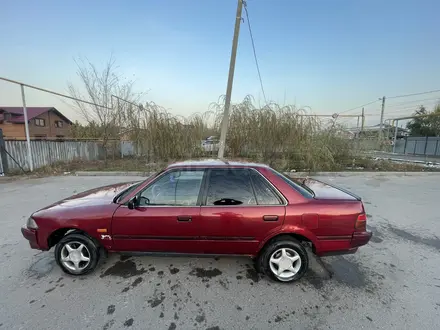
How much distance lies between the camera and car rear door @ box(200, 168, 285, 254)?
238cm

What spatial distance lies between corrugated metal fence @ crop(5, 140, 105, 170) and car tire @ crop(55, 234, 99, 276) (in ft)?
33.9

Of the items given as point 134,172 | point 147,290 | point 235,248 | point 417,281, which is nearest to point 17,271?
point 147,290

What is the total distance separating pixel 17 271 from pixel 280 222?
11.4 ft

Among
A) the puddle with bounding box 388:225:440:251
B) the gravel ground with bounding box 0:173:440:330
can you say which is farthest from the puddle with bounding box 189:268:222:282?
the puddle with bounding box 388:225:440:251

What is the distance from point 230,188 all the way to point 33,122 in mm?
39656

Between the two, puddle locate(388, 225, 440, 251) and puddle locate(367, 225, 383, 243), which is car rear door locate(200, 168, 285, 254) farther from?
puddle locate(388, 225, 440, 251)

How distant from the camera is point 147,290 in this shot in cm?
232

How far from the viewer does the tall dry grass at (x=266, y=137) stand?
987 centimetres

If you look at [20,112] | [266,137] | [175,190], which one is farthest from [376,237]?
[20,112]

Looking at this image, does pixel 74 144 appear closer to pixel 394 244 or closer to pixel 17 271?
pixel 17 271

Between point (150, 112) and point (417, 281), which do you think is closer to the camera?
point (417, 281)

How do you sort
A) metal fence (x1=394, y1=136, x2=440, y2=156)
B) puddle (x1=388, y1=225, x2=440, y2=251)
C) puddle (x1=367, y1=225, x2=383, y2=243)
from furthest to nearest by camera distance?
metal fence (x1=394, y1=136, x2=440, y2=156), puddle (x1=367, y1=225, x2=383, y2=243), puddle (x1=388, y1=225, x2=440, y2=251)

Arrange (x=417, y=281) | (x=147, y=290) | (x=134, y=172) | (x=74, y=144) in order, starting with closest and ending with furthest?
(x=147, y=290), (x=417, y=281), (x=134, y=172), (x=74, y=144)

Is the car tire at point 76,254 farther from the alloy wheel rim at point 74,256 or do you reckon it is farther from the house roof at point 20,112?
the house roof at point 20,112
